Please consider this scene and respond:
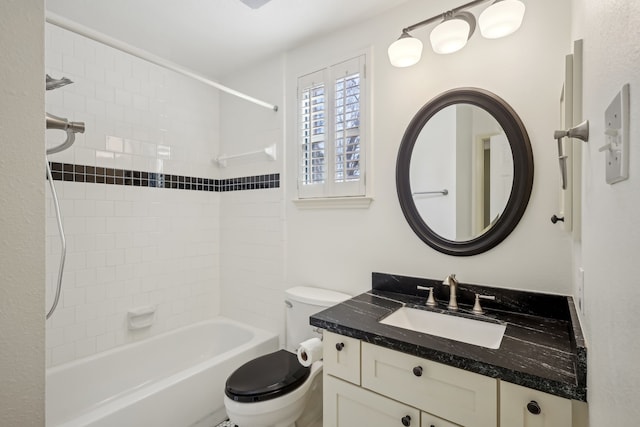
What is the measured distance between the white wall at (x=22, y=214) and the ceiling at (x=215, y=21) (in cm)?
142

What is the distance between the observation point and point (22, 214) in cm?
59

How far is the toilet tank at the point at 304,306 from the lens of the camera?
6.19ft

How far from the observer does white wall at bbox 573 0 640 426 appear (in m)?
0.37

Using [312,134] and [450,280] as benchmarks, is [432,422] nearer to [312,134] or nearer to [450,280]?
[450,280]

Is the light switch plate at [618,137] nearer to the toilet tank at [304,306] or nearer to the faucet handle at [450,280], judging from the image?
the faucet handle at [450,280]

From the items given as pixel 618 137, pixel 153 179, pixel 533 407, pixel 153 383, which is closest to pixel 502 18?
pixel 618 137

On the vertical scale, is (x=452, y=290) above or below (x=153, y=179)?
below

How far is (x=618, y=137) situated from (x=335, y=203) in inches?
63.4

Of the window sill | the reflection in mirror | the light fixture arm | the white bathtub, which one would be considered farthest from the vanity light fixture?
the white bathtub

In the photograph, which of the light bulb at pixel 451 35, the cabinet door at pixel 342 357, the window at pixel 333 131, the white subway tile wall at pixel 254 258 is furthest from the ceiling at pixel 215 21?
the cabinet door at pixel 342 357

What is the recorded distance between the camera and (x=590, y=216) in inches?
29.6

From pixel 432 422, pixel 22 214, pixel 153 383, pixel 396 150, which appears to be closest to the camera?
pixel 22 214

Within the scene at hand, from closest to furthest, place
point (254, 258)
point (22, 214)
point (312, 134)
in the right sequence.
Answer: point (22, 214) < point (312, 134) < point (254, 258)

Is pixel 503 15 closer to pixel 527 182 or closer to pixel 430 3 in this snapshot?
pixel 430 3
